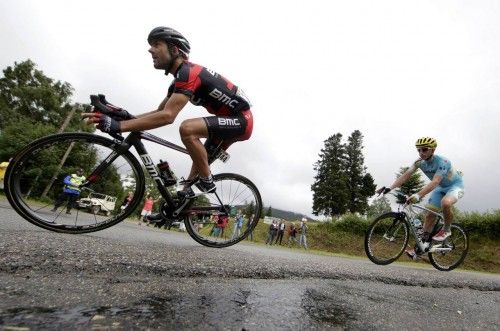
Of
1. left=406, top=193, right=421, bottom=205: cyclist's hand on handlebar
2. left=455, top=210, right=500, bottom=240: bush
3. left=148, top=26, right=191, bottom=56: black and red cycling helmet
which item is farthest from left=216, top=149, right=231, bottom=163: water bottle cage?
left=455, top=210, right=500, bottom=240: bush

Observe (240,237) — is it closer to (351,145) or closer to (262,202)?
(262,202)

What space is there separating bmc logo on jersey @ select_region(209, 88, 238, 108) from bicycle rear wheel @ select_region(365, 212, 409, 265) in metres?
3.64

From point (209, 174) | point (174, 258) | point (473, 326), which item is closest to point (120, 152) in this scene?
point (209, 174)

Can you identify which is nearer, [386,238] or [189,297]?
[189,297]

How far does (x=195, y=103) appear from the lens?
3.90 metres

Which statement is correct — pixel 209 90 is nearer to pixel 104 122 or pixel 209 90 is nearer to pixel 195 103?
pixel 195 103

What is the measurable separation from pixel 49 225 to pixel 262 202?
103 inches

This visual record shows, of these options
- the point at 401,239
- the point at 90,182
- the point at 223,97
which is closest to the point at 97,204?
the point at 90,182

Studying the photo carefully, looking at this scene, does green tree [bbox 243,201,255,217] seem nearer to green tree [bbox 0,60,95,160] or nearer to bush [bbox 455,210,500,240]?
bush [bbox 455,210,500,240]

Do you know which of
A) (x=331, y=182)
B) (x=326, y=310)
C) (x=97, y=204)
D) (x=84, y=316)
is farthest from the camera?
(x=331, y=182)

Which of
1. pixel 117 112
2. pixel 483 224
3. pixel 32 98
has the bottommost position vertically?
pixel 117 112

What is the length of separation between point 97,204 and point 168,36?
1.99 metres

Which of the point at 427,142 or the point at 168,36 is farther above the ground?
the point at 427,142

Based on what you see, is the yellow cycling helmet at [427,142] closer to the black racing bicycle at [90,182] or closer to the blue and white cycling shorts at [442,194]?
the blue and white cycling shorts at [442,194]
